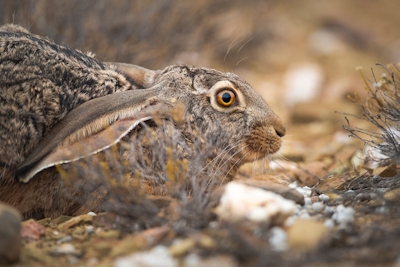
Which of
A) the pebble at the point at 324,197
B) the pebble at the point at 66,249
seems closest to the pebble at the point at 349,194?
the pebble at the point at 324,197

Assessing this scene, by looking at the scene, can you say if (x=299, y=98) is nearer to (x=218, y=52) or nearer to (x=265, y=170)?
(x=218, y=52)

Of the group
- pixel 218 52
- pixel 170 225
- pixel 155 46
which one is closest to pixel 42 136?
pixel 170 225

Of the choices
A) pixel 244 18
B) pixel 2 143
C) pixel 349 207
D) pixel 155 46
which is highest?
pixel 244 18

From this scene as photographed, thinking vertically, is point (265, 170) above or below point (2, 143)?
above

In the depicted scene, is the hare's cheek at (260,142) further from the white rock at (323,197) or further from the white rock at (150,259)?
the white rock at (150,259)

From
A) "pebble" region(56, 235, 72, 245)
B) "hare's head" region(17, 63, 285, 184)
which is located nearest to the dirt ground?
"pebble" region(56, 235, 72, 245)

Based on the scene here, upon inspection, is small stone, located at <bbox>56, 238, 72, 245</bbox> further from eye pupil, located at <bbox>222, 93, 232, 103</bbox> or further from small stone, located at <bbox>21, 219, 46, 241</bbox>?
eye pupil, located at <bbox>222, 93, 232, 103</bbox>
